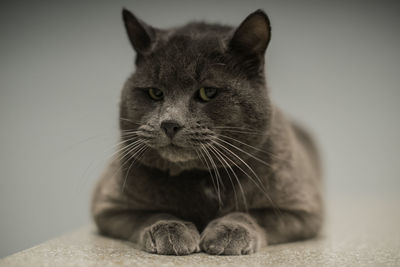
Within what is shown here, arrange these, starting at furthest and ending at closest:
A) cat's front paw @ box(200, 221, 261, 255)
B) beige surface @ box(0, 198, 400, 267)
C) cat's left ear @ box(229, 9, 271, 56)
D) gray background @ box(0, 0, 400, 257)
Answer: gray background @ box(0, 0, 400, 257)
cat's left ear @ box(229, 9, 271, 56)
cat's front paw @ box(200, 221, 261, 255)
beige surface @ box(0, 198, 400, 267)

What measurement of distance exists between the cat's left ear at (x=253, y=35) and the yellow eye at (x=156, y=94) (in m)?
0.30

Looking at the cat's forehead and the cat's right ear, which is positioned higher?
the cat's right ear

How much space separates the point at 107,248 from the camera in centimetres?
138

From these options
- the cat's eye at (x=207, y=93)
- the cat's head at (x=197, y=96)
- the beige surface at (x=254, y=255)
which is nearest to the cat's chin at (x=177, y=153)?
the cat's head at (x=197, y=96)

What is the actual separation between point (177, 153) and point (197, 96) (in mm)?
205

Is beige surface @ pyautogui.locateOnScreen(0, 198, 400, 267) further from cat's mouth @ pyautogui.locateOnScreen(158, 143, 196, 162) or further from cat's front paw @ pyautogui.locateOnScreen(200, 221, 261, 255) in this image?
cat's mouth @ pyautogui.locateOnScreen(158, 143, 196, 162)

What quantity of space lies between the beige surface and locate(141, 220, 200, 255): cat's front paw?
33mm

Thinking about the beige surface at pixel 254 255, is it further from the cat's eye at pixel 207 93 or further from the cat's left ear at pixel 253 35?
the cat's left ear at pixel 253 35

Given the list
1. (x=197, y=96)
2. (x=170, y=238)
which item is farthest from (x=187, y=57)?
(x=170, y=238)

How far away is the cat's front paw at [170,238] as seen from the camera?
4.14 feet

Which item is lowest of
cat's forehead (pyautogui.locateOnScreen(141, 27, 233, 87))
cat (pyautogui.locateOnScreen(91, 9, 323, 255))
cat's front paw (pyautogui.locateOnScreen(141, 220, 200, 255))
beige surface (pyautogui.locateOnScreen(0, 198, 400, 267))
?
beige surface (pyautogui.locateOnScreen(0, 198, 400, 267))

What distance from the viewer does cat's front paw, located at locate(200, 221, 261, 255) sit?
4.19 ft

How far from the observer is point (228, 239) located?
1.29 metres

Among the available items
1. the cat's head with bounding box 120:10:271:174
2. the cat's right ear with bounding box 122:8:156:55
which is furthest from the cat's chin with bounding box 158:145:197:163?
the cat's right ear with bounding box 122:8:156:55
